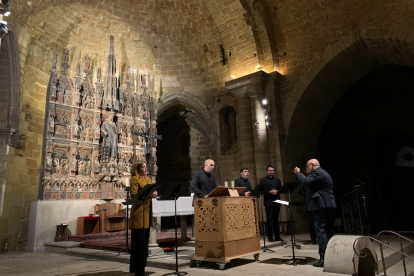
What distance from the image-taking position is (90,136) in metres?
9.48

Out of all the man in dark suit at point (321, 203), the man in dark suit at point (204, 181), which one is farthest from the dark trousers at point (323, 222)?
the man in dark suit at point (204, 181)

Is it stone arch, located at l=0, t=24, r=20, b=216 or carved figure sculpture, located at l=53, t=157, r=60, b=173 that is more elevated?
stone arch, located at l=0, t=24, r=20, b=216

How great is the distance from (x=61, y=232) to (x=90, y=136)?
2.83 metres

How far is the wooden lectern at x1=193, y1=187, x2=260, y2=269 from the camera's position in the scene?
15.1 feet

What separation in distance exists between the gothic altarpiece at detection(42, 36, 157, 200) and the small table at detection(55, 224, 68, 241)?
0.78 metres

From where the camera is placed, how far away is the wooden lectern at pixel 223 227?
15.1 ft

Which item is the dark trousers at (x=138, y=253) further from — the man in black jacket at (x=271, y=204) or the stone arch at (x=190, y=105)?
the stone arch at (x=190, y=105)

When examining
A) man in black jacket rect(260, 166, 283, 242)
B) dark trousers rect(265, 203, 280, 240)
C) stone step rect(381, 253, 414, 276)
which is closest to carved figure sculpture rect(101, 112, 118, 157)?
man in black jacket rect(260, 166, 283, 242)

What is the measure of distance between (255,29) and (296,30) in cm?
134

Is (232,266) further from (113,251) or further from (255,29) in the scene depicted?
(255,29)

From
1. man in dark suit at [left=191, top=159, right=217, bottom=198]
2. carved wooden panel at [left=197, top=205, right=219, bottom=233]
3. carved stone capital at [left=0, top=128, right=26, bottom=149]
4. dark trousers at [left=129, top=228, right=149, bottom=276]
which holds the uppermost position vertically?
carved stone capital at [left=0, top=128, right=26, bottom=149]

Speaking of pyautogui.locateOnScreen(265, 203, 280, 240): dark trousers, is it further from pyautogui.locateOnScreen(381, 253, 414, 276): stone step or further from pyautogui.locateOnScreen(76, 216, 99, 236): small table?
pyautogui.locateOnScreen(76, 216, 99, 236): small table

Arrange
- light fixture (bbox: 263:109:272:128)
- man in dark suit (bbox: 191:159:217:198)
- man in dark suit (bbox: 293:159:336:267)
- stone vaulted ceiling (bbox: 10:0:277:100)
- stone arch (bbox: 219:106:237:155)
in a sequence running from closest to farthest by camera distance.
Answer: man in dark suit (bbox: 293:159:336:267)
man in dark suit (bbox: 191:159:217:198)
stone vaulted ceiling (bbox: 10:0:277:100)
light fixture (bbox: 263:109:272:128)
stone arch (bbox: 219:106:237:155)

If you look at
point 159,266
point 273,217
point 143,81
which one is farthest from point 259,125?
point 159,266
